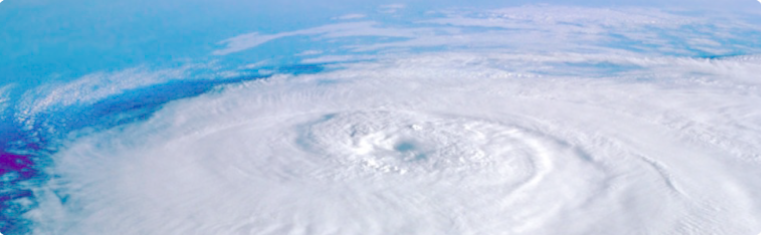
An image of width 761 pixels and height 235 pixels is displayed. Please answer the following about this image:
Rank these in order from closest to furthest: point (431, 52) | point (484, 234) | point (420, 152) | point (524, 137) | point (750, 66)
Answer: point (484, 234) < point (420, 152) < point (524, 137) < point (750, 66) < point (431, 52)

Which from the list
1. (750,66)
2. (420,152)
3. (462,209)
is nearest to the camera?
(462,209)

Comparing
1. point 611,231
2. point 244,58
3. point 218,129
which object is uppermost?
point 244,58

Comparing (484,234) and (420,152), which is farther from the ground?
(420,152)

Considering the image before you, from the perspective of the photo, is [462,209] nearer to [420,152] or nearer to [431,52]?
[420,152]

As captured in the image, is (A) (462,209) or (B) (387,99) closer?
(A) (462,209)

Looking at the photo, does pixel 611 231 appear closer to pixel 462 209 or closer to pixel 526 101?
pixel 462 209

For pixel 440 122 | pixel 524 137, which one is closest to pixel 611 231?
pixel 524 137
